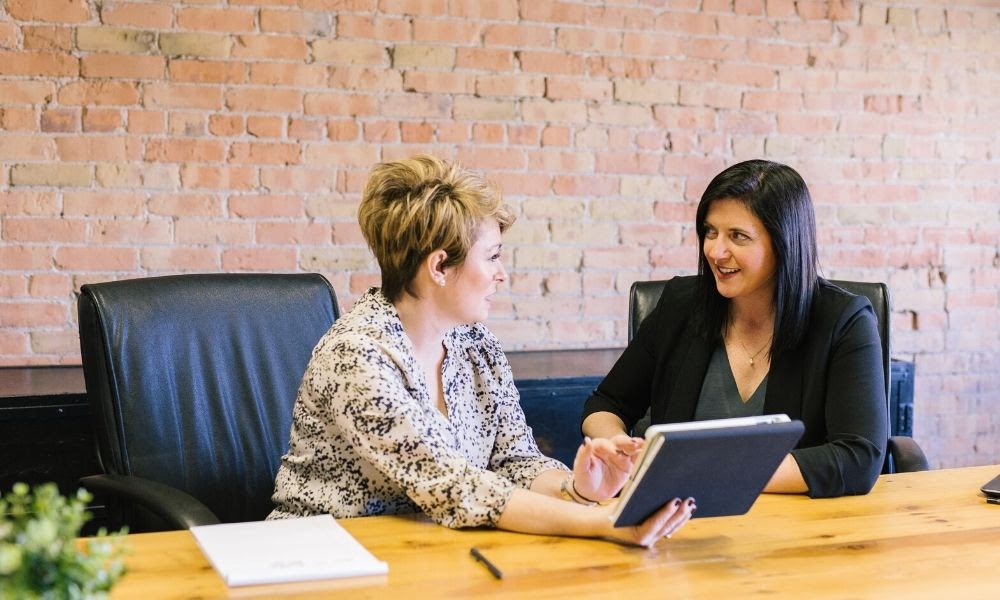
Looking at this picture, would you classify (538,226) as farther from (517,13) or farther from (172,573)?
(172,573)

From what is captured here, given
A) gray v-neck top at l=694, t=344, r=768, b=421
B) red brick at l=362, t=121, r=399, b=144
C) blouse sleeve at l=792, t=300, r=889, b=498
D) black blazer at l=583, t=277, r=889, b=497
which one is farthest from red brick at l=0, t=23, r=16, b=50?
blouse sleeve at l=792, t=300, r=889, b=498

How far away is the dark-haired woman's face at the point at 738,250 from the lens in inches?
86.7

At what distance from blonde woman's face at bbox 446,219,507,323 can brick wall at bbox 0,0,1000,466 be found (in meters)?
1.38

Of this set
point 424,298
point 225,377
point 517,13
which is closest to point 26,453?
point 225,377

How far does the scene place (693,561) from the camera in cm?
156

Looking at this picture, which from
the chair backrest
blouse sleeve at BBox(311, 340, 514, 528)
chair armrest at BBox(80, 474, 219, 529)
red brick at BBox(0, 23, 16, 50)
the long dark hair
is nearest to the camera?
blouse sleeve at BBox(311, 340, 514, 528)

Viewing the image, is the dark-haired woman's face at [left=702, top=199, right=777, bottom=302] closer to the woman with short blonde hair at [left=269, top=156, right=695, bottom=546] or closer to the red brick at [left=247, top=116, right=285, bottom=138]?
the woman with short blonde hair at [left=269, top=156, right=695, bottom=546]

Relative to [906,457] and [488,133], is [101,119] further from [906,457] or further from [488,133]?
[906,457]

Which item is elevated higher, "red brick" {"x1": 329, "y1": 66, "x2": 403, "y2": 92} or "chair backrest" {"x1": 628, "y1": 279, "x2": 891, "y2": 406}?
"red brick" {"x1": 329, "y1": 66, "x2": 403, "y2": 92}

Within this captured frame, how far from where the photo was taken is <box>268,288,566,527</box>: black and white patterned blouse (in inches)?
66.1

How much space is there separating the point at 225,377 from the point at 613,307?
159cm

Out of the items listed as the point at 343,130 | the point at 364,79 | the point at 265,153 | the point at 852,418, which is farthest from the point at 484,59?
the point at 852,418

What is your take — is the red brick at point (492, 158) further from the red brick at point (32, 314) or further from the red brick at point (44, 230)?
the red brick at point (32, 314)

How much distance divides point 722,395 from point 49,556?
5.43 feet
